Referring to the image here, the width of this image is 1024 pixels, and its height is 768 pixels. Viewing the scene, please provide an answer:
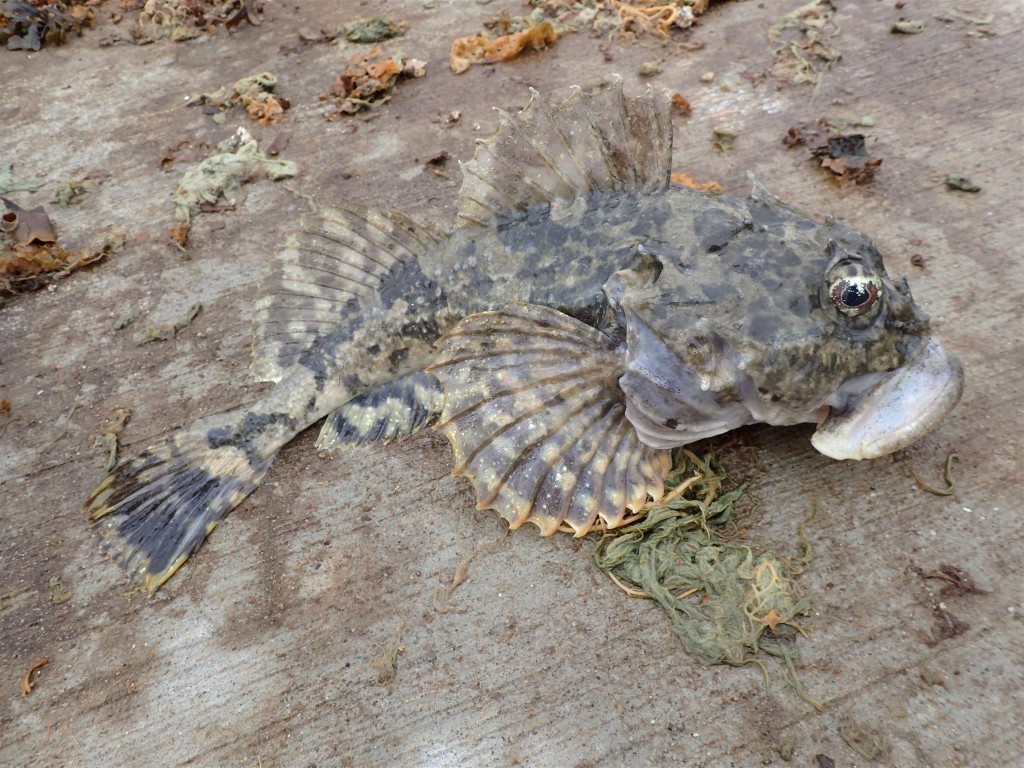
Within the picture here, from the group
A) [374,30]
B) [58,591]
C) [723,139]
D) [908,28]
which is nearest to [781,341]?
[723,139]

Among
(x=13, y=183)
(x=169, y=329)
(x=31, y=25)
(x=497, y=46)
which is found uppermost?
(x=31, y=25)

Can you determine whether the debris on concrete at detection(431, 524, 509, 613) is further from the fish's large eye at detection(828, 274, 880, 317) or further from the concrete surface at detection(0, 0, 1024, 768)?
the fish's large eye at detection(828, 274, 880, 317)

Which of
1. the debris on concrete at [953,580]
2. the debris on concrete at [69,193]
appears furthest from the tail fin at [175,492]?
the debris on concrete at [953,580]

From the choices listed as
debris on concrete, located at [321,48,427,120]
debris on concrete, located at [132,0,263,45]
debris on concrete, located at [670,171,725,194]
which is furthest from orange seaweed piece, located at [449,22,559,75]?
debris on concrete, located at [132,0,263,45]

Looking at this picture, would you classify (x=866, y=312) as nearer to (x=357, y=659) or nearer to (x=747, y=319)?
(x=747, y=319)

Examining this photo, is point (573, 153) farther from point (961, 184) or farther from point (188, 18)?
point (188, 18)

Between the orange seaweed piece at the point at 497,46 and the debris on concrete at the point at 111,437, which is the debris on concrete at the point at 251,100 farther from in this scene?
the debris on concrete at the point at 111,437

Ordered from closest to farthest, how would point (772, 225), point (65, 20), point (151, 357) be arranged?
1. point (772, 225)
2. point (151, 357)
3. point (65, 20)

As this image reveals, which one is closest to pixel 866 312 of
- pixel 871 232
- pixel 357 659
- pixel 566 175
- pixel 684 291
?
pixel 684 291
